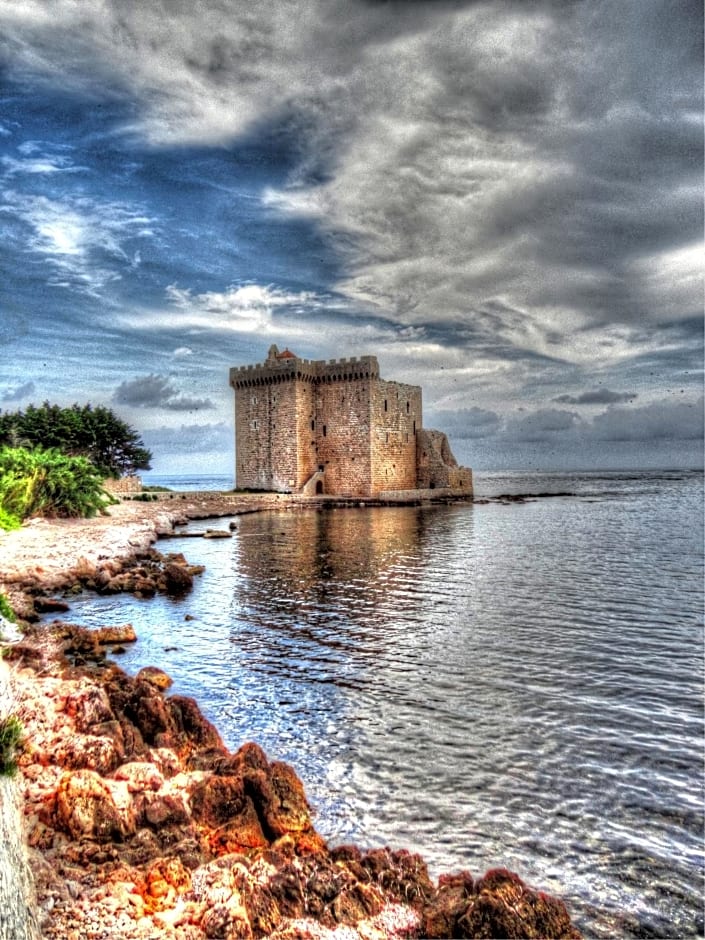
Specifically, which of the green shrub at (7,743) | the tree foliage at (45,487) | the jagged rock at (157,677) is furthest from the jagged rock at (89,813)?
the tree foliage at (45,487)

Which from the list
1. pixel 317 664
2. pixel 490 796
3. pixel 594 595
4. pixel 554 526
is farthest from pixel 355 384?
pixel 490 796


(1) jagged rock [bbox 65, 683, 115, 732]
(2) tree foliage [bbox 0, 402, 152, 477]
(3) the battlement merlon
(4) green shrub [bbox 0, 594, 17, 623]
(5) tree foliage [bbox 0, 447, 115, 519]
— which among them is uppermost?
(3) the battlement merlon

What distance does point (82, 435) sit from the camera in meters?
37.8

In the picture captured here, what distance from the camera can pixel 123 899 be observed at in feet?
10.3

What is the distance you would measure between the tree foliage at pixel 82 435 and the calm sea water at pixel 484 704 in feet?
81.5

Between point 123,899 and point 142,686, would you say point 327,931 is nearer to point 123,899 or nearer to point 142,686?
point 123,899

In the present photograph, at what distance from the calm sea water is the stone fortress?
82.9ft

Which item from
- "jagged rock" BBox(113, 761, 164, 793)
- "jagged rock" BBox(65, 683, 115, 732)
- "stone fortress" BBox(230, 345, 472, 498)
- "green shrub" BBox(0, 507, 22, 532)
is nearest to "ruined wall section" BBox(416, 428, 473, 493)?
"stone fortress" BBox(230, 345, 472, 498)

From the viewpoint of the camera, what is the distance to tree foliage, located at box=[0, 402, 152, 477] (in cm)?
3562

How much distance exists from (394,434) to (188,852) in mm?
40452

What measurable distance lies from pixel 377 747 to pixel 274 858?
87.6 inches

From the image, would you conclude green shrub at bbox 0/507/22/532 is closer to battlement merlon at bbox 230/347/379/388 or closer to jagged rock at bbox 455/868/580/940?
jagged rock at bbox 455/868/580/940

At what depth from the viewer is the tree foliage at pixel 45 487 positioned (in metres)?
19.4

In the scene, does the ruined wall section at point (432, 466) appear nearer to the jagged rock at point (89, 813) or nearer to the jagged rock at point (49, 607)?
the jagged rock at point (49, 607)
